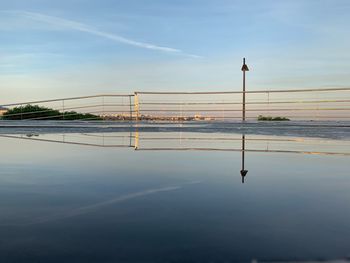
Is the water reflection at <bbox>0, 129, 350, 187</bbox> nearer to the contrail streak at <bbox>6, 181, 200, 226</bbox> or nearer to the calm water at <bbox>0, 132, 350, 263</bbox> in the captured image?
the calm water at <bbox>0, 132, 350, 263</bbox>

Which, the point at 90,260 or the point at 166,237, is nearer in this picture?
the point at 90,260

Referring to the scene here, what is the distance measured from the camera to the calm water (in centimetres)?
64

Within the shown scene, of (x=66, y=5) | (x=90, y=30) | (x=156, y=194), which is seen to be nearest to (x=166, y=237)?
(x=156, y=194)

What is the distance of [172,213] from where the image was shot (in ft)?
2.91

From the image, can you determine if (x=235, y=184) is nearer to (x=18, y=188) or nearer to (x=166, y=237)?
(x=166, y=237)

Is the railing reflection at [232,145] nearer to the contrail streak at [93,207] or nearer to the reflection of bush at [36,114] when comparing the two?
the contrail streak at [93,207]

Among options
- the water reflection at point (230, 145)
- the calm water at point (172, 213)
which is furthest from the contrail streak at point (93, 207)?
the water reflection at point (230, 145)

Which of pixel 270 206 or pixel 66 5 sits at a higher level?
pixel 66 5

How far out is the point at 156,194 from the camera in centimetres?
110

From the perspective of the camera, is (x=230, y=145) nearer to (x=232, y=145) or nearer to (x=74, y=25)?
(x=232, y=145)

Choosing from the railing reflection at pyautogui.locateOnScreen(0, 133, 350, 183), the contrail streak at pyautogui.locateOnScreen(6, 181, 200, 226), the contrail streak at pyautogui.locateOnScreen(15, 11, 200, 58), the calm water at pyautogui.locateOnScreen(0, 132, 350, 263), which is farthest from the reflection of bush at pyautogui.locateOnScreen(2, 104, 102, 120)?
the contrail streak at pyautogui.locateOnScreen(6, 181, 200, 226)

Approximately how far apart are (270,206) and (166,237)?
369 mm

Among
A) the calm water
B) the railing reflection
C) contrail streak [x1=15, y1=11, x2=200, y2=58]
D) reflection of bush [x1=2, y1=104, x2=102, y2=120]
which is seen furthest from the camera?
contrail streak [x1=15, y1=11, x2=200, y2=58]

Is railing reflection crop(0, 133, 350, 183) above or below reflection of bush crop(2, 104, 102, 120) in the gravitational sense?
below
